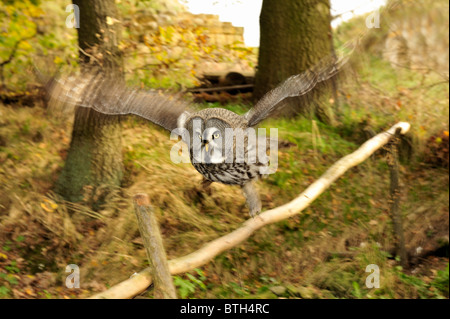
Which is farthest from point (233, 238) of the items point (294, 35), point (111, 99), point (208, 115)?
point (294, 35)

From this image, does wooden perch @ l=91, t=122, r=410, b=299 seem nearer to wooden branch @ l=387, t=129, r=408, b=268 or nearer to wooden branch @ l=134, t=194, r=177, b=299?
wooden branch @ l=134, t=194, r=177, b=299

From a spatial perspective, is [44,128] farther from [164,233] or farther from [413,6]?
[413,6]

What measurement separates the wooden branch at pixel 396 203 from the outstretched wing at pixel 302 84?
2130 millimetres

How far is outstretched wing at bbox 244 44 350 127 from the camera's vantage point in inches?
120

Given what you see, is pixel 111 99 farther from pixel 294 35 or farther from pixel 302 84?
pixel 294 35

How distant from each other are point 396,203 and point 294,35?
2.40 m

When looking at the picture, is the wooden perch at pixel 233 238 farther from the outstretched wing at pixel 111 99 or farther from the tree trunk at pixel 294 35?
the tree trunk at pixel 294 35

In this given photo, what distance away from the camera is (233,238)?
10.3ft

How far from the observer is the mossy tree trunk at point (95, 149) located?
4727mm

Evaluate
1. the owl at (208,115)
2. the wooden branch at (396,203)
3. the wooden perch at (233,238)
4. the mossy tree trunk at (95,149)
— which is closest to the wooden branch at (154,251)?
the wooden perch at (233,238)

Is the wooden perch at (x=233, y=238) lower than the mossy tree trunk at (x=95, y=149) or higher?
lower

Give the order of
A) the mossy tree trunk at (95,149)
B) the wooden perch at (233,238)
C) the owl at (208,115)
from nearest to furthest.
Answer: the wooden perch at (233,238), the owl at (208,115), the mossy tree trunk at (95,149)

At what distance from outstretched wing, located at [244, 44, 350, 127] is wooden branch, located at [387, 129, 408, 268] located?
2130 mm

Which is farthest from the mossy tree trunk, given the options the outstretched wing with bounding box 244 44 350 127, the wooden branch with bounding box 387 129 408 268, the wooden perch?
the wooden branch with bounding box 387 129 408 268
